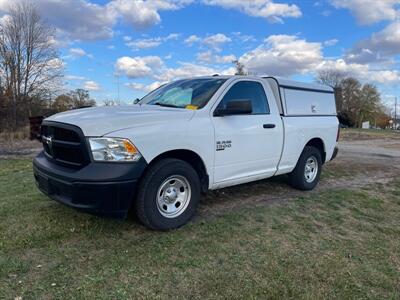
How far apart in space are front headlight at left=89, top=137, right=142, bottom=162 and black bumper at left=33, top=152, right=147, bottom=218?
64 millimetres

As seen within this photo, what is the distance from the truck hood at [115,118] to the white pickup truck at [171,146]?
1cm

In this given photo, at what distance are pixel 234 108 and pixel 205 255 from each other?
1.84 metres

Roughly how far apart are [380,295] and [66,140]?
11.0ft

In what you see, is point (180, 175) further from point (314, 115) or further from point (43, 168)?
point (314, 115)

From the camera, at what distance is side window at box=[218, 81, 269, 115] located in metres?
4.93

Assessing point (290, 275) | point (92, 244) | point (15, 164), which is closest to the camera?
point (290, 275)

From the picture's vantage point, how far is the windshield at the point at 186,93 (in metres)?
4.70

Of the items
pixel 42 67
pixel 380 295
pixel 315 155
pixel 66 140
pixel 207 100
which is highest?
pixel 42 67

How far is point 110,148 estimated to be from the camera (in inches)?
143

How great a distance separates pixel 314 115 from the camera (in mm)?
6512

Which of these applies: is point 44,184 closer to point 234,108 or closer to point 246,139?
point 234,108

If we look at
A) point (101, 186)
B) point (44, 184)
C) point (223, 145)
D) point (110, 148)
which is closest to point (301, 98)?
point (223, 145)

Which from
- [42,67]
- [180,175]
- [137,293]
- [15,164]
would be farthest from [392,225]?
[42,67]

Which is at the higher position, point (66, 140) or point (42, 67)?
point (42, 67)
